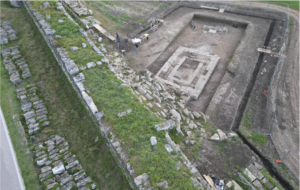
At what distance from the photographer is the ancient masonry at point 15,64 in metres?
15.7

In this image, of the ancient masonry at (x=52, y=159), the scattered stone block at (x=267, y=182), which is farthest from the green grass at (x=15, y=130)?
the scattered stone block at (x=267, y=182)

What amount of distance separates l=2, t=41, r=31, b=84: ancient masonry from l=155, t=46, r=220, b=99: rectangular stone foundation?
10.6m

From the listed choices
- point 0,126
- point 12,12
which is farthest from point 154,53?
point 12,12

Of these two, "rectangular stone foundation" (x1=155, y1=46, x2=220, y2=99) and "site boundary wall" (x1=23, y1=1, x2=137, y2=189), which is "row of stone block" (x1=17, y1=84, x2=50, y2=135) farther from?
"rectangular stone foundation" (x1=155, y1=46, x2=220, y2=99)

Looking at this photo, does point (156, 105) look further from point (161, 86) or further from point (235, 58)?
point (235, 58)

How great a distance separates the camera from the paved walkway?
409 inches

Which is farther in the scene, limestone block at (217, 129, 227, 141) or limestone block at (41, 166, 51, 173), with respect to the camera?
limestone block at (217, 129, 227, 141)

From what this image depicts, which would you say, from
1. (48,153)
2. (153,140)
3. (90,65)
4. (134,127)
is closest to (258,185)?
(153,140)

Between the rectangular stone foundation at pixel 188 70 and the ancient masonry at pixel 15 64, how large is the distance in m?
10.6

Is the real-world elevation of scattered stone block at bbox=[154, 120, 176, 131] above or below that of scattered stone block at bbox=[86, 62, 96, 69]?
below

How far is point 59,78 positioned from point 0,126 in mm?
4922

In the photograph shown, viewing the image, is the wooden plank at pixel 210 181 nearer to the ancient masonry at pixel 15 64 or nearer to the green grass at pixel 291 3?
the ancient masonry at pixel 15 64

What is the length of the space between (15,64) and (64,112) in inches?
286

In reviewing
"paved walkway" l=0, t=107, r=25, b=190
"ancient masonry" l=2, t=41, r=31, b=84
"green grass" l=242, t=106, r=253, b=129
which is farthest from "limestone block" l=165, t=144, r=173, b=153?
"ancient masonry" l=2, t=41, r=31, b=84
